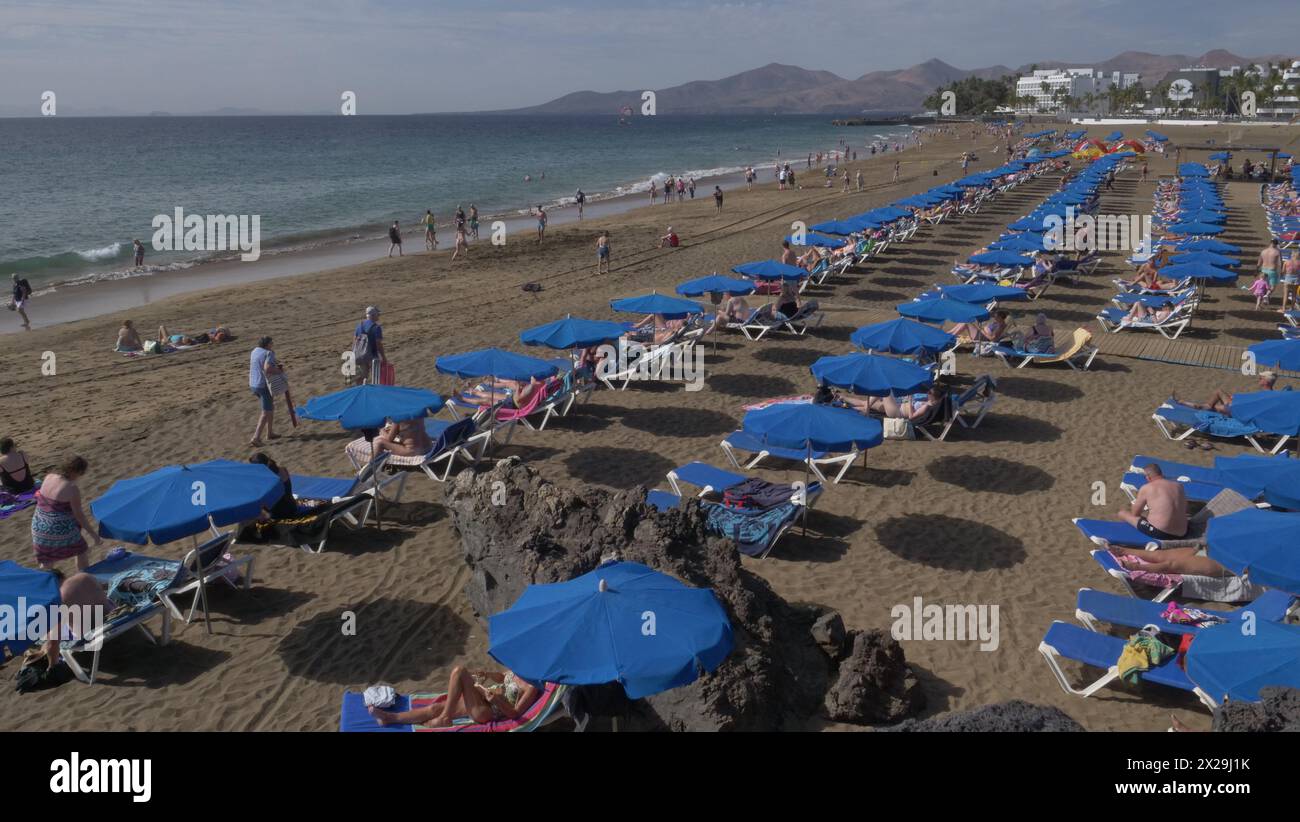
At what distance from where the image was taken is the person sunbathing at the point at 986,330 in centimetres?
1465

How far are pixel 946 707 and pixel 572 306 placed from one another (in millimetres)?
14353

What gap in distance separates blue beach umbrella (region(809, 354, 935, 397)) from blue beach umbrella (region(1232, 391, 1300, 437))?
3145mm

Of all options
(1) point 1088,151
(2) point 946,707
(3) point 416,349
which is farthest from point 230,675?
(1) point 1088,151

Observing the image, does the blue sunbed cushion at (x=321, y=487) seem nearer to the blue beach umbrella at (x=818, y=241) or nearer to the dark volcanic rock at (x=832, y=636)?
the dark volcanic rock at (x=832, y=636)

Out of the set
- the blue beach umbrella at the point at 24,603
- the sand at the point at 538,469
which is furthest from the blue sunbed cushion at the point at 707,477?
the blue beach umbrella at the point at 24,603

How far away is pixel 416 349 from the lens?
15.6 meters

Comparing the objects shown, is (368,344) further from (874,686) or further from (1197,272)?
(1197,272)

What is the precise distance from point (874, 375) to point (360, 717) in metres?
6.55

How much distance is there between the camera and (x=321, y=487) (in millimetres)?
8953

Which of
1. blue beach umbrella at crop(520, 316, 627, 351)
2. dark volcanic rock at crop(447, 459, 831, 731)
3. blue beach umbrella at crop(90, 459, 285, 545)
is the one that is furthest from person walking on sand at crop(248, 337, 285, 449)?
dark volcanic rock at crop(447, 459, 831, 731)

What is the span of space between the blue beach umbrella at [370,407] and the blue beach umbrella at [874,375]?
4.47 metres

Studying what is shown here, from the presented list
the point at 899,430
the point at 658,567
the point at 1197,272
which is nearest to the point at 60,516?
the point at 658,567

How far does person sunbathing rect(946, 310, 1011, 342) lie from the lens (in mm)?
14648
